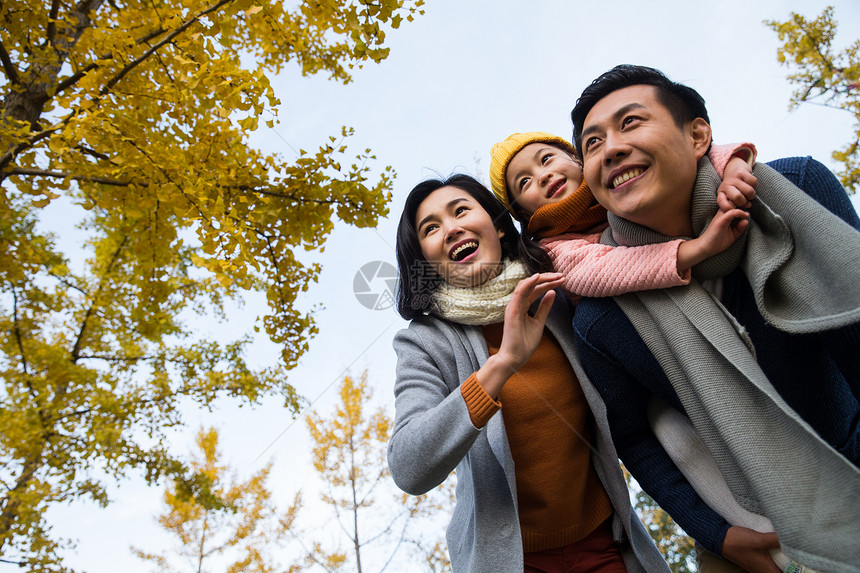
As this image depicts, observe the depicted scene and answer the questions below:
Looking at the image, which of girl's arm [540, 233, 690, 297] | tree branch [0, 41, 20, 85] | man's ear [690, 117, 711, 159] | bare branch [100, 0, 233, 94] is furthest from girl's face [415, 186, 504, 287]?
tree branch [0, 41, 20, 85]

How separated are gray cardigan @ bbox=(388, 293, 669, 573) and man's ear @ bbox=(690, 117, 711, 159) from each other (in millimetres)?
650

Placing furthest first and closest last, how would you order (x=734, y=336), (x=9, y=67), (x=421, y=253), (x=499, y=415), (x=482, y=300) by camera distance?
1. (x=9, y=67)
2. (x=421, y=253)
3. (x=482, y=300)
4. (x=499, y=415)
5. (x=734, y=336)

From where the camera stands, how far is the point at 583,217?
67.3 inches

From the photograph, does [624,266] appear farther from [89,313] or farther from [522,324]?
[89,313]

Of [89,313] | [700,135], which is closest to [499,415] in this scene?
[700,135]

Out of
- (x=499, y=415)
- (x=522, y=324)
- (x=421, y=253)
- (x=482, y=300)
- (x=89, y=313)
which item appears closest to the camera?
(x=522, y=324)

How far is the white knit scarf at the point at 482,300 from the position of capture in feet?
5.31

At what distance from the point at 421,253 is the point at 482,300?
369 mm

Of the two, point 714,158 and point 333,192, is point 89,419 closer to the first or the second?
point 333,192

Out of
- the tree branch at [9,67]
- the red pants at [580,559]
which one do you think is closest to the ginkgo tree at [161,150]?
the tree branch at [9,67]

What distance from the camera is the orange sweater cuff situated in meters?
1.23

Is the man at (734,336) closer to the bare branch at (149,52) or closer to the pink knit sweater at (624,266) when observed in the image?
the pink knit sweater at (624,266)

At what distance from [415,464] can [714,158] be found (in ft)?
3.88

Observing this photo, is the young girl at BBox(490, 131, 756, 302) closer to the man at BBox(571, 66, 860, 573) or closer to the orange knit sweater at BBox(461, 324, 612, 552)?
the man at BBox(571, 66, 860, 573)
